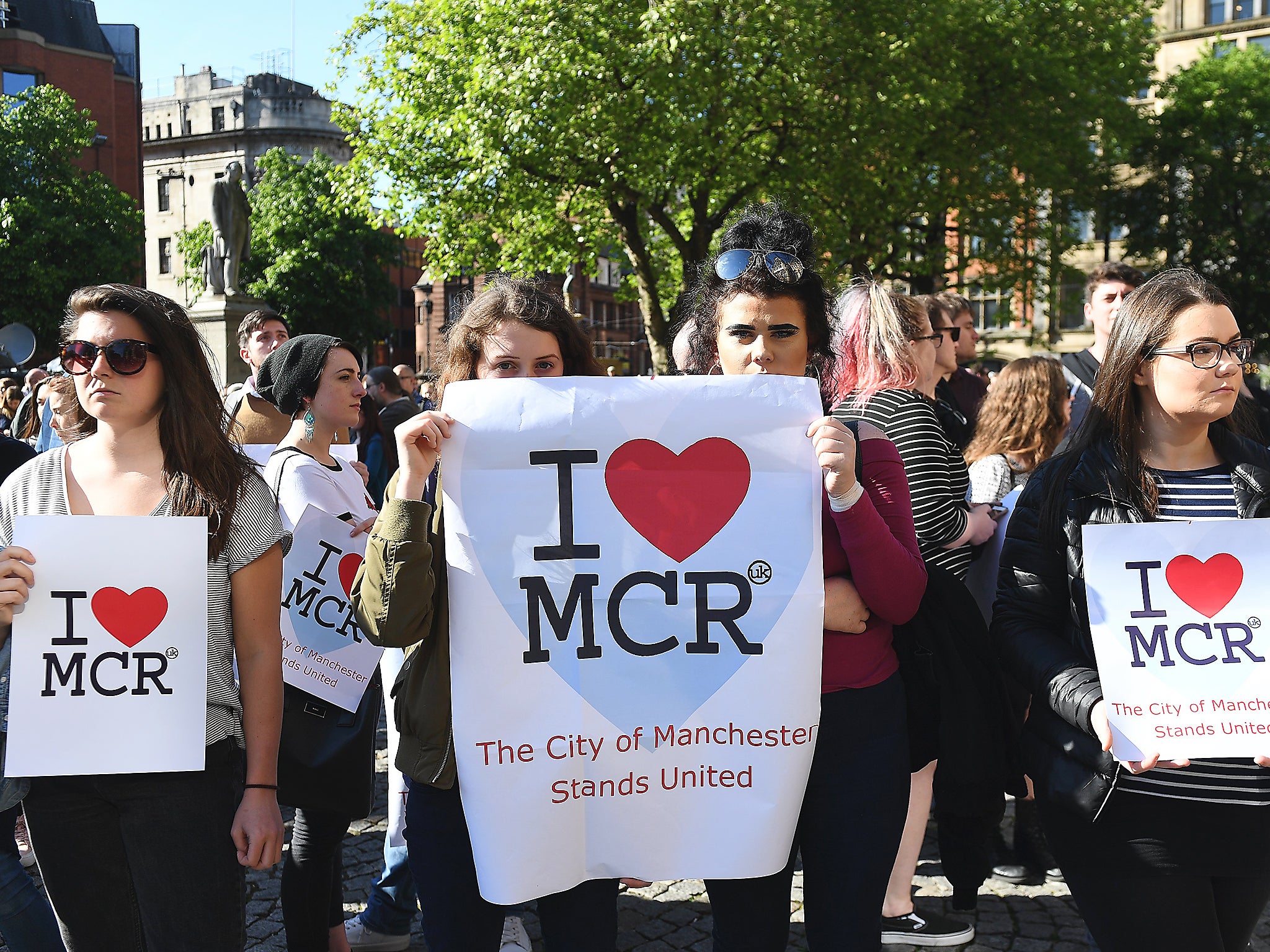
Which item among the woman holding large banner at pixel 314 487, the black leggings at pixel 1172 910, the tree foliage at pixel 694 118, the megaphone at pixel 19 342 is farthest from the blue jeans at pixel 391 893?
the megaphone at pixel 19 342

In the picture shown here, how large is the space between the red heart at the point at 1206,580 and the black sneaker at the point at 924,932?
206 centimetres

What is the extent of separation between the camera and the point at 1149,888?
2.29 metres

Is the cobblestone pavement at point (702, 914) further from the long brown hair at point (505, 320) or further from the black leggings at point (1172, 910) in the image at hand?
the long brown hair at point (505, 320)

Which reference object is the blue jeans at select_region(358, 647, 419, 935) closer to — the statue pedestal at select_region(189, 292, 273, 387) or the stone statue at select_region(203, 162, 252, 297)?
the statue pedestal at select_region(189, 292, 273, 387)

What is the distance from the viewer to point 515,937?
3844 millimetres

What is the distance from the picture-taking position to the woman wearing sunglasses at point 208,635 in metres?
2.30

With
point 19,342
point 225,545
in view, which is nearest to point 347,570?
point 225,545

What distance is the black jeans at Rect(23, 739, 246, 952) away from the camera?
2.29 metres

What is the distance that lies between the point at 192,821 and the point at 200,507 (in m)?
0.66

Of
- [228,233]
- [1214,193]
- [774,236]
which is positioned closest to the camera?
[774,236]

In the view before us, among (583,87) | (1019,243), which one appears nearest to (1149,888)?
(583,87)

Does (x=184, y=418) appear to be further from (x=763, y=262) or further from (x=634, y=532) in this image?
(x=763, y=262)

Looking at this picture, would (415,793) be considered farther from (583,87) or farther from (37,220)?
(37,220)

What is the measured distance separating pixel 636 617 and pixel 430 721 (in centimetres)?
49
